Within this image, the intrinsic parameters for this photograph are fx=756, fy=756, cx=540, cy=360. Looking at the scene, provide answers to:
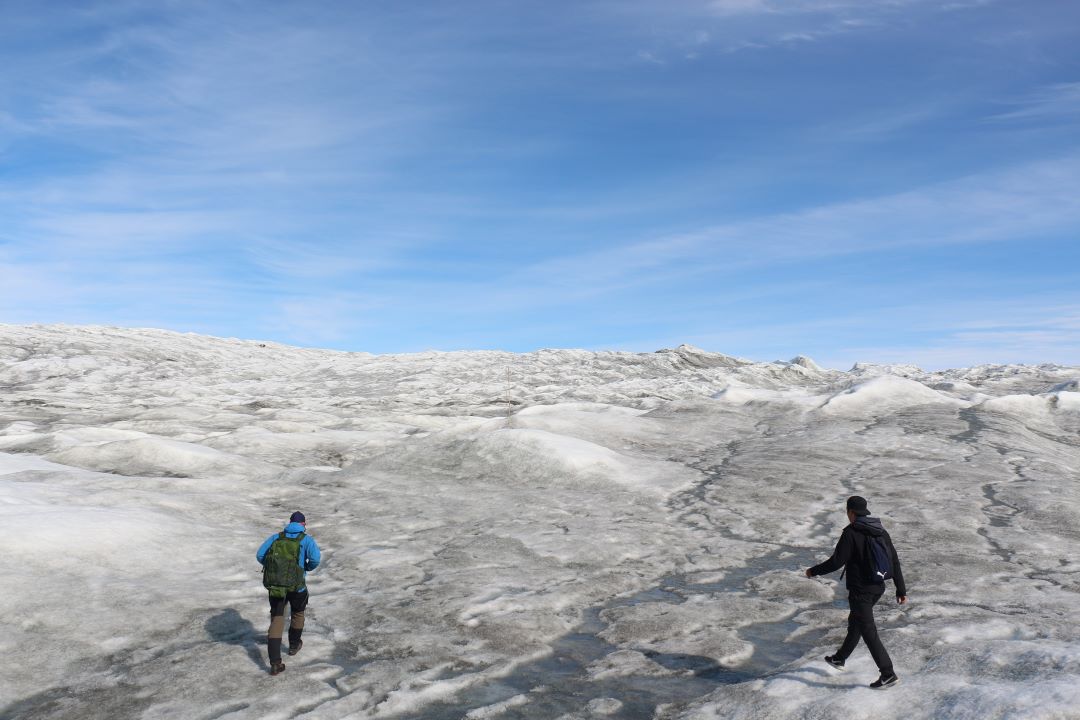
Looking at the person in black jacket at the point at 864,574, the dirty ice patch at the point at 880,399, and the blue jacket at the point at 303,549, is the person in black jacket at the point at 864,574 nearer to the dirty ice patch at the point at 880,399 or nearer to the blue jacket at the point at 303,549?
the blue jacket at the point at 303,549

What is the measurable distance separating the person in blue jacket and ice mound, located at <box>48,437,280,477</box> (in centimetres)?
1549

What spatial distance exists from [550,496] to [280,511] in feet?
26.6

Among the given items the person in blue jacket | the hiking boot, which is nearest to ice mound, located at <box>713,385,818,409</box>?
the hiking boot

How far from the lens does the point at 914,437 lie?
3247 cm

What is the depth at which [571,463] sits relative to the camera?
87.2ft

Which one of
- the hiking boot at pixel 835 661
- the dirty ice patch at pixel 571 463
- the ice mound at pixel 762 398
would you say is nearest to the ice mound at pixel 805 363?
the ice mound at pixel 762 398

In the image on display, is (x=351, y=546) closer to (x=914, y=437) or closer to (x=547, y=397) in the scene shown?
(x=914, y=437)

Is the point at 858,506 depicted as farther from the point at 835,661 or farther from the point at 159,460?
the point at 159,460

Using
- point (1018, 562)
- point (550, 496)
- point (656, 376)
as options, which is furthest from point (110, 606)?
point (656, 376)

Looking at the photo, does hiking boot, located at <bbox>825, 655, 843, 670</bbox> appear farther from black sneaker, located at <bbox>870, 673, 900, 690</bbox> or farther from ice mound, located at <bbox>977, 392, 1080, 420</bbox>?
ice mound, located at <bbox>977, 392, 1080, 420</bbox>

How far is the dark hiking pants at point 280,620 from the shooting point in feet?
35.8

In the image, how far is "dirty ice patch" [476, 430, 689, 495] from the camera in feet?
84.4

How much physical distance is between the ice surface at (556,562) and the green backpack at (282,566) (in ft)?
4.23

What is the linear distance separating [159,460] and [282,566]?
59.0 feet
